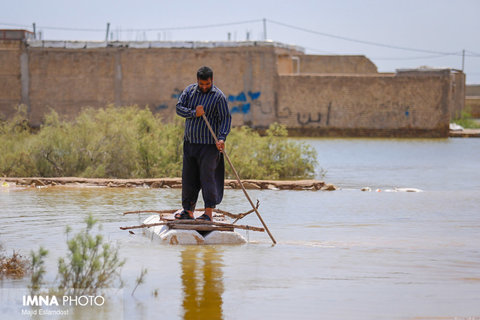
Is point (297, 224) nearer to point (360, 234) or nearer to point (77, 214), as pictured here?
point (360, 234)

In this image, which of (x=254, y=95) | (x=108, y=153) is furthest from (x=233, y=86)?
(x=108, y=153)

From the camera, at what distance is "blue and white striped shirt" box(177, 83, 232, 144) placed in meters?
8.49

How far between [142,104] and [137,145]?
897 inches

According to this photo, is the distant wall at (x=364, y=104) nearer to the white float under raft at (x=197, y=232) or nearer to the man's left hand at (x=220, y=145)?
the white float under raft at (x=197, y=232)

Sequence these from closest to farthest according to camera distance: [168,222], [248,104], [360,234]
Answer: [168,222] < [360,234] < [248,104]

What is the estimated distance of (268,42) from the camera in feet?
126

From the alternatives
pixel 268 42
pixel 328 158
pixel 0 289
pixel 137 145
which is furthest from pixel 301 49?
pixel 0 289

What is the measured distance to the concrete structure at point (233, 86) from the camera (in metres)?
38.2

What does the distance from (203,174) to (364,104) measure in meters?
30.5

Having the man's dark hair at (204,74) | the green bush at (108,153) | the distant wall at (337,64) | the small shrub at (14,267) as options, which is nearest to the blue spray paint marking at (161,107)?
the distant wall at (337,64)

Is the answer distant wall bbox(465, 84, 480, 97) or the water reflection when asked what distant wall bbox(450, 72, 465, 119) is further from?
the water reflection

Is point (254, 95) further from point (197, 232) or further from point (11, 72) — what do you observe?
point (197, 232)

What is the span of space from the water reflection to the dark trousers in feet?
2.14

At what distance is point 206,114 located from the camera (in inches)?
337
